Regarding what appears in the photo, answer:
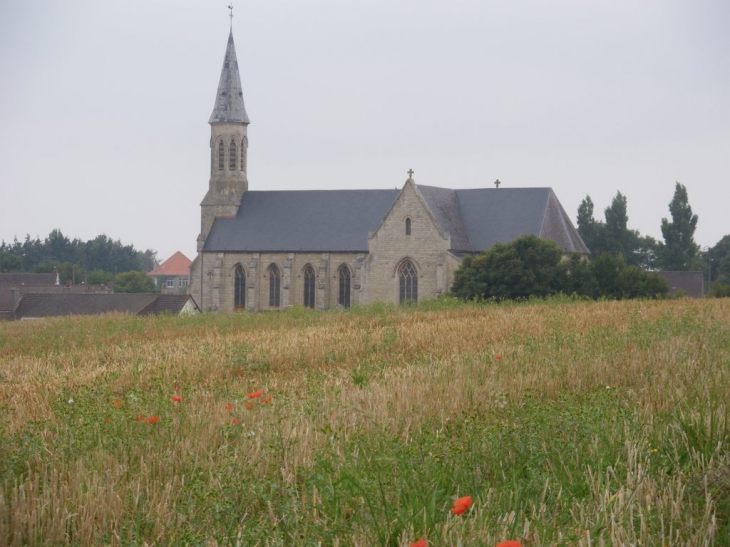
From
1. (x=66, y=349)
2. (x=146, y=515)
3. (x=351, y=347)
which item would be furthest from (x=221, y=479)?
(x=66, y=349)

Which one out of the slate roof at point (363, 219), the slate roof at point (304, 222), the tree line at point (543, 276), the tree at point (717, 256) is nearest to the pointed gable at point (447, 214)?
the slate roof at point (363, 219)

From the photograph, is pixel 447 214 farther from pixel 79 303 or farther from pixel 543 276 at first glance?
pixel 79 303

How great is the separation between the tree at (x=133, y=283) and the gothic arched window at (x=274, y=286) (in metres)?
44.0

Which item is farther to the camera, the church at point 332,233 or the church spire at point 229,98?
the church spire at point 229,98

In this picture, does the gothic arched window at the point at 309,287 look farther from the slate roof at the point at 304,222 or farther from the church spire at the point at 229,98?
the church spire at the point at 229,98

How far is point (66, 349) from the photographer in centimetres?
1532

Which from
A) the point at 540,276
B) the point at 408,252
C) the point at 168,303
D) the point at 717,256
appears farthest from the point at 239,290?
the point at 717,256

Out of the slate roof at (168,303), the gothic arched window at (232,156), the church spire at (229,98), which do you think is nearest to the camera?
the slate roof at (168,303)

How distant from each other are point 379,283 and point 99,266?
9178 centimetres

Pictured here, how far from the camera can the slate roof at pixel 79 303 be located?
59.0 m

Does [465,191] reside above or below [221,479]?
above

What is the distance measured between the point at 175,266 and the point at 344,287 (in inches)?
3486

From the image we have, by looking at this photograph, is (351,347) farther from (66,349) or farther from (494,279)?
(494,279)

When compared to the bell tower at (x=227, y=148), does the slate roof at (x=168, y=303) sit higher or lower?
lower
